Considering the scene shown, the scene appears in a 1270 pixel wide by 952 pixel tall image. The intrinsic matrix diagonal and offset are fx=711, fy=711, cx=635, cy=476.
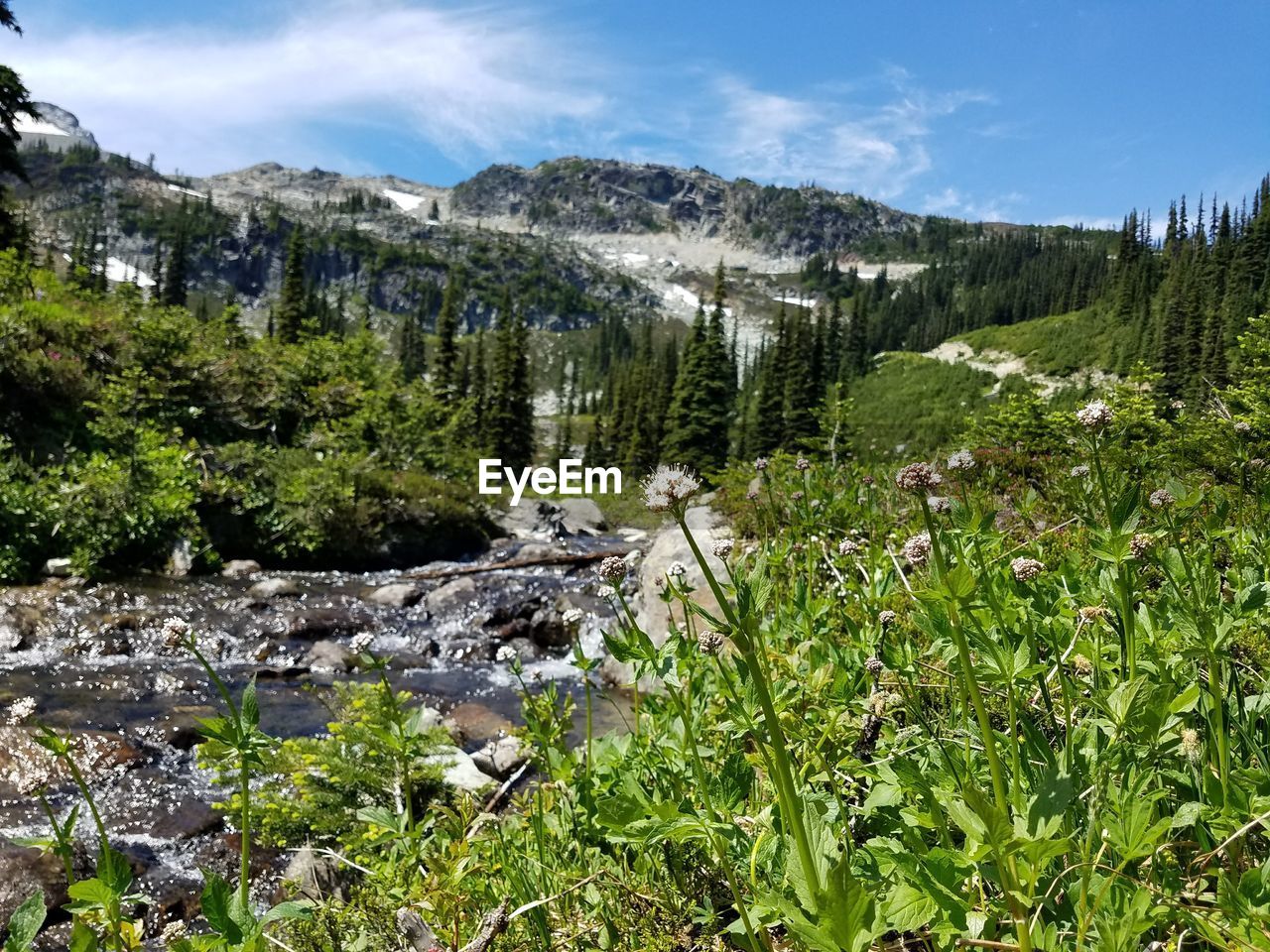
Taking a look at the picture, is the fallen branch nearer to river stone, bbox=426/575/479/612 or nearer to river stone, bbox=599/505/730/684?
river stone, bbox=426/575/479/612

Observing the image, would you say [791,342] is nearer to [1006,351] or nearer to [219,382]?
[219,382]

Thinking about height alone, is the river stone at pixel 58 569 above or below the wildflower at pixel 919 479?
below

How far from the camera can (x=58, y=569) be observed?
1318cm

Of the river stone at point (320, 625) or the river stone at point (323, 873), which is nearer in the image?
the river stone at point (323, 873)

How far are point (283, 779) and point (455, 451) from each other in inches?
820

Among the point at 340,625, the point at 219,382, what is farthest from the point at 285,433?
the point at 340,625

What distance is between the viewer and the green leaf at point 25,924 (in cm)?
145

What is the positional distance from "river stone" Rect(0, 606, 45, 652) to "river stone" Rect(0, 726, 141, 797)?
4.03 metres

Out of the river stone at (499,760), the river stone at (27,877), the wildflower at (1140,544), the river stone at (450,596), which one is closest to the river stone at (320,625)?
the river stone at (450,596)

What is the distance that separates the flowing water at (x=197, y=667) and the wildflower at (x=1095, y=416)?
277 cm

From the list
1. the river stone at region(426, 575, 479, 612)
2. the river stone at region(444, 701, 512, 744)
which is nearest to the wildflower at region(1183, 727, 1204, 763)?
the river stone at region(444, 701, 512, 744)

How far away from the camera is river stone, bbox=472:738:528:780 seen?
6367 mm

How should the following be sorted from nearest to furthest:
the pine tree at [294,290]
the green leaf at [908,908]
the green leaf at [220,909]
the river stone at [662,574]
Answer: the green leaf at [908,908] < the green leaf at [220,909] < the river stone at [662,574] < the pine tree at [294,290]

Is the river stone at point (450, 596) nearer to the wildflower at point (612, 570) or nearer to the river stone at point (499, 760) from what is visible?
the river stone at point (499, 760)
